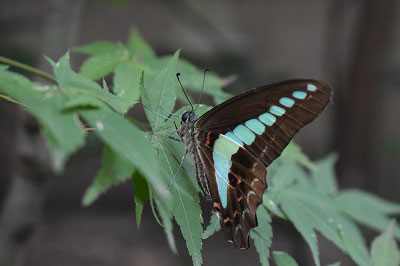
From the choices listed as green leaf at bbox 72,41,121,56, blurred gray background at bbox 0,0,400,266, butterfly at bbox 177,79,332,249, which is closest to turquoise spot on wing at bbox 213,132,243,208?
butterfly at bbox 177,79,332,249

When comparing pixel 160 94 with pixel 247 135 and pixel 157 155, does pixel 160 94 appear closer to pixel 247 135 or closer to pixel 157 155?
pixel 157 155

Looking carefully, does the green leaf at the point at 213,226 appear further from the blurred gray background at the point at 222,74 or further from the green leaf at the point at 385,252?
the blurred gray background at the point at 222,74

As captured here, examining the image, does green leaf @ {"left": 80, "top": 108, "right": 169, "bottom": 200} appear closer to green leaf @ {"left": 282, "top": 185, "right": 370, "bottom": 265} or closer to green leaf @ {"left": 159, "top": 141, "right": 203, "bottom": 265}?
green leaf @ {"left": 159, "top": 141, "right": 203, "bottom": 265}

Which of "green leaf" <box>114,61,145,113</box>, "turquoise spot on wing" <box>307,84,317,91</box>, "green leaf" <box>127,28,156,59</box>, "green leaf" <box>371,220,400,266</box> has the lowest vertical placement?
"green leaf" <box>127,28,156,59</box>

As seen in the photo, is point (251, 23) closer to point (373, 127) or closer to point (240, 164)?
point (373, 127)

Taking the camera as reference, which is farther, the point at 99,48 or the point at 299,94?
the point at 99,48

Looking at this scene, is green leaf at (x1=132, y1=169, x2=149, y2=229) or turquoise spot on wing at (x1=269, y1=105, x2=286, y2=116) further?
turquoise spot on wing at (x1=269, y1=105, x2=286, y2=116)

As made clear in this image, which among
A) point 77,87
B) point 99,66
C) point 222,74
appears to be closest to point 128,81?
point 99,66

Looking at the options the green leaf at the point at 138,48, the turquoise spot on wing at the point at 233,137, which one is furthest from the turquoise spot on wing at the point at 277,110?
the green leaf at the point at 138,48
